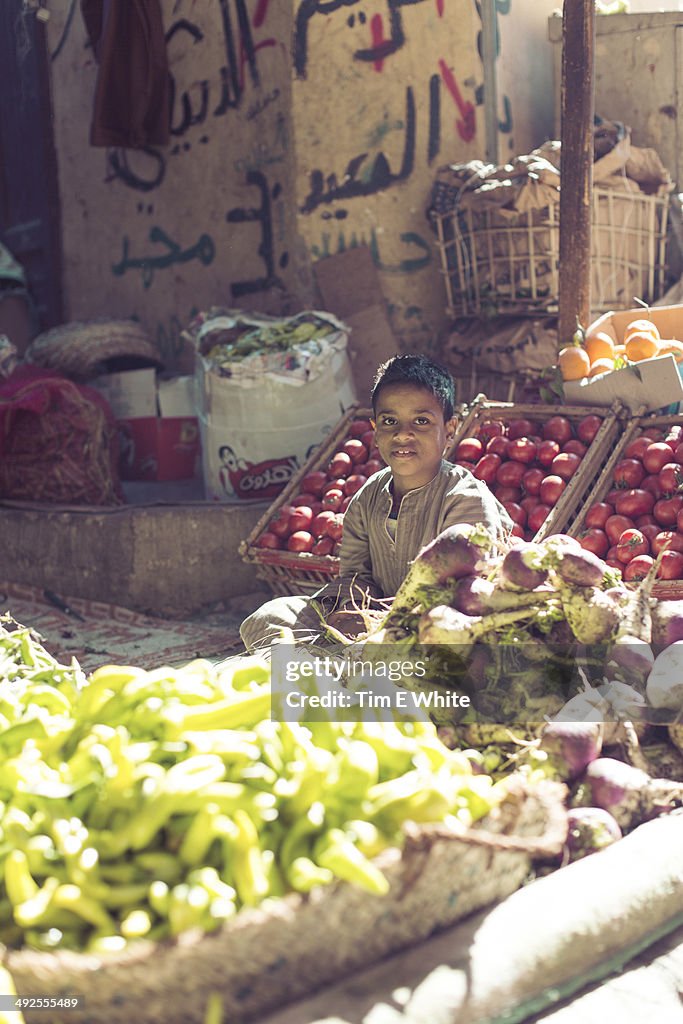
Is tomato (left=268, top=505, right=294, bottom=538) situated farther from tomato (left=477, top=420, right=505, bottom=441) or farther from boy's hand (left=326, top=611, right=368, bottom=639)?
boy's hand (left=326, top=611, right=368, bottom=639)

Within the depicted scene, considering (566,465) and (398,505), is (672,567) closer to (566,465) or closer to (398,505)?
(566,465)

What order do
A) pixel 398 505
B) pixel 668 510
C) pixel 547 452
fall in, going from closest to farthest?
pixel 398 505 < pixel 668 510 < pixel 547 452

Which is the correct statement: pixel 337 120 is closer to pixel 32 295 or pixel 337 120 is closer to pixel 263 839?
pixel 32 295

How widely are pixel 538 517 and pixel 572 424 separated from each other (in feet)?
2.31

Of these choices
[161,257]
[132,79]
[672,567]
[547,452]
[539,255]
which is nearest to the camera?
[672,567]

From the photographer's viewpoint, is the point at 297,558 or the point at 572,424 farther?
the point at 572,424

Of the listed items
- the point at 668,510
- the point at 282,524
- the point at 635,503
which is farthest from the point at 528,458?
the point at 282,524

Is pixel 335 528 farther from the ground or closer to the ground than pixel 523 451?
closer to the ground

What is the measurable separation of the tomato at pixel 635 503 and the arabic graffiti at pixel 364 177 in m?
3.38

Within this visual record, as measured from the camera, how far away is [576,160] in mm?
5035

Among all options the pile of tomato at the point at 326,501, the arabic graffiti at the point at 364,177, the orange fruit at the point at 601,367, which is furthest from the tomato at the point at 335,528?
the arabic graffiti at the point at 364,177

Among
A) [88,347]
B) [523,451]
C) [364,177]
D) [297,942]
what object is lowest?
[297,942]

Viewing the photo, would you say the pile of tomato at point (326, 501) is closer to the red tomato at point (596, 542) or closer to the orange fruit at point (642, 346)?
the red tomato at point (596, 542)

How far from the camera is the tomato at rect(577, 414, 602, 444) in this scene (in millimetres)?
4711
